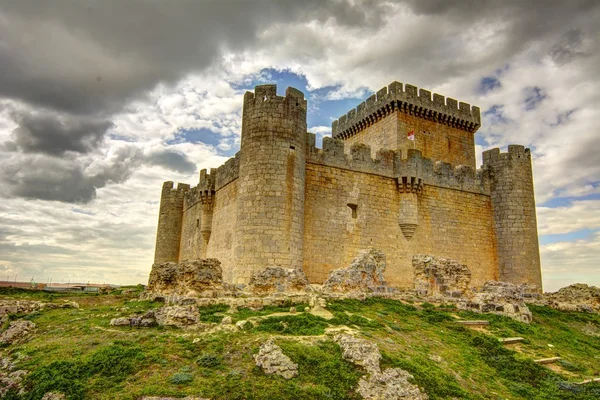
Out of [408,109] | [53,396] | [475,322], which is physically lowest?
[53,396]

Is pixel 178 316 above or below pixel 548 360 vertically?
above

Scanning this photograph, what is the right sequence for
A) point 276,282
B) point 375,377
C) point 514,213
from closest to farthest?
point 375,377 → point 276,282 → point 514,213

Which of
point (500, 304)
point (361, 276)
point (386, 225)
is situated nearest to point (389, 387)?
point (361, 276)

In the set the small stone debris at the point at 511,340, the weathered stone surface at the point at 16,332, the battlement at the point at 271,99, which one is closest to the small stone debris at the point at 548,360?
the small stone debris at the point at 511,340

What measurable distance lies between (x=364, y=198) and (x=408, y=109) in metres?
7.33

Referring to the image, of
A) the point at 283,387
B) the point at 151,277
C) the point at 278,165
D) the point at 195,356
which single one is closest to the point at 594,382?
the point at 283,387

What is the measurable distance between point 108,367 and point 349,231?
12796 mm

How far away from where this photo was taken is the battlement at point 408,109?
79.8ft

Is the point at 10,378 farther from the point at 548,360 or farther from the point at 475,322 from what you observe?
the point at 475,322

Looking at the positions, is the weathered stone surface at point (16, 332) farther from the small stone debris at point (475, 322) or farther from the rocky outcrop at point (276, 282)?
the small stone debris at point (475, 322)

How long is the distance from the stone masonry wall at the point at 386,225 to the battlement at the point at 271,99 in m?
2.73

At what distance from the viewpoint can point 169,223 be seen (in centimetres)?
2875

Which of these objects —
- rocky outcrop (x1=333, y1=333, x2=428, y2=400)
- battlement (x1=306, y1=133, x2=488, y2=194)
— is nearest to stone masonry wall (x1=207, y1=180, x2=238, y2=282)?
battlement (x1=306, y1=133, x2=488, y2=194)

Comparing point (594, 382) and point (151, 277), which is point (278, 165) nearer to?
point (151, 277)
